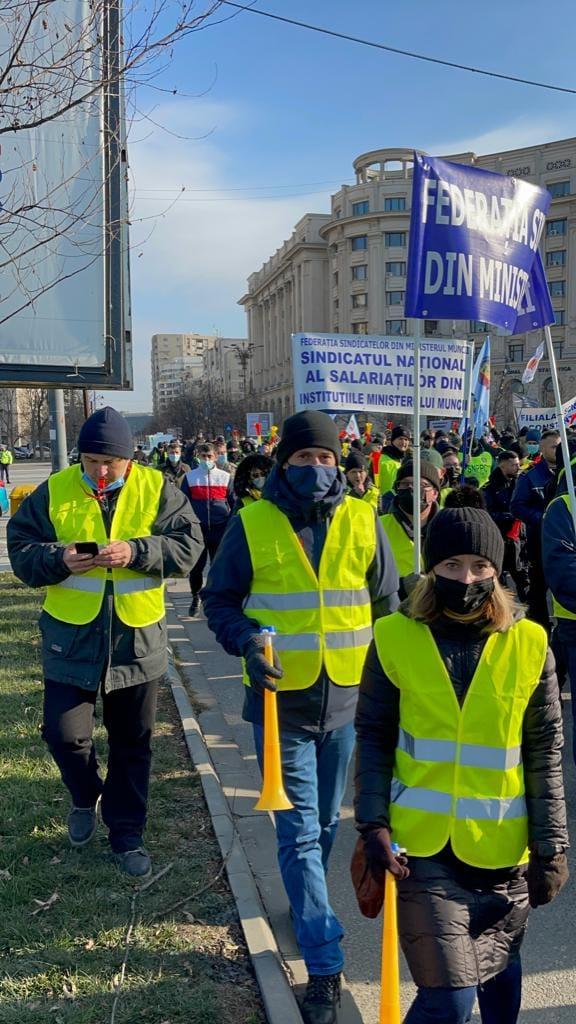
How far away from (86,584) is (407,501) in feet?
8.47

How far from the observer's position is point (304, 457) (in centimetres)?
330

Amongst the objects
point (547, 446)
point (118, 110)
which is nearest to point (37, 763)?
point (118, 110)

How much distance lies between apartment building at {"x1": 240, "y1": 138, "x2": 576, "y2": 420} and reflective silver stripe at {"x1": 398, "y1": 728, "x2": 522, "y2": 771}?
60.2 meters

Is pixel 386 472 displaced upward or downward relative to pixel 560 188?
downward

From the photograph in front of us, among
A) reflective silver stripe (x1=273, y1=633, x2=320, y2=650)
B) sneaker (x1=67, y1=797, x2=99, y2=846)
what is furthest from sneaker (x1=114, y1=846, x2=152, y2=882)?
reflective silver stripe (x1=273, y1=633, x2=320, y2=650)

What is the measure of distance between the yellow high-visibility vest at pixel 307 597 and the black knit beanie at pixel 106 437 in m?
0.78

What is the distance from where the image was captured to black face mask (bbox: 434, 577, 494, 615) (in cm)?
245

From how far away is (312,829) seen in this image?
3.09m

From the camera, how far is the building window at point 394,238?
254 ft

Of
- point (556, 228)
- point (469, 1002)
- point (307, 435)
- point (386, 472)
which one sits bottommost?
point (469, 1002)

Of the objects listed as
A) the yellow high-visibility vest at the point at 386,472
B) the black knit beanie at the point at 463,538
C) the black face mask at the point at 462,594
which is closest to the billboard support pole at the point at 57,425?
the yellow high-visibility vest at the point at 386,472

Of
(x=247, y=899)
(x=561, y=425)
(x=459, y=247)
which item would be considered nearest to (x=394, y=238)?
(x=459, y=247)

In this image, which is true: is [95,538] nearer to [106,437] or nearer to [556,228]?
[106,437]

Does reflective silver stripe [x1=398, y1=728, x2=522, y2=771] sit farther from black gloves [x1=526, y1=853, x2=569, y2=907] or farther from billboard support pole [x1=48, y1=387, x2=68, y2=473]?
billboard support pole [x1=48, y1=387, x2=68, y2=473]
